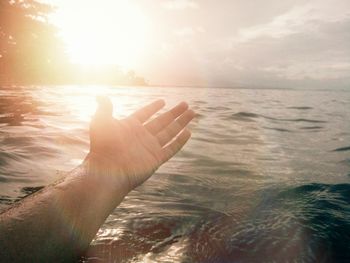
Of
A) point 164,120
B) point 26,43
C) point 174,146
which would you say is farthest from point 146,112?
point 26,43

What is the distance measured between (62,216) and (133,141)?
0.96m

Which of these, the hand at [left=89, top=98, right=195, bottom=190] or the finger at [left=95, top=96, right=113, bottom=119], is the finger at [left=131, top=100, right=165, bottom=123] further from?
the finger at [left=95, top=96, right=113, bottom=119]

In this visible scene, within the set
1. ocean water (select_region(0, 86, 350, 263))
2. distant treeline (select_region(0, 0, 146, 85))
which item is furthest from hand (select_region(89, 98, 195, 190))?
distant treeline (select_region(0, 0, 146, 85))

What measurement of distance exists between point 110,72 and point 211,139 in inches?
5880

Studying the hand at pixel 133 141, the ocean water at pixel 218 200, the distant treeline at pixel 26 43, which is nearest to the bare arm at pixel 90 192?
the hand at pixel 133 141

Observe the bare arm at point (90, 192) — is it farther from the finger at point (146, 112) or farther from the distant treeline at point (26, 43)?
the distant treeline at point (26, 43)

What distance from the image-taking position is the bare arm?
1.75 m

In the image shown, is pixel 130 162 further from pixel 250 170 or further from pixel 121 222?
pixel 250 170

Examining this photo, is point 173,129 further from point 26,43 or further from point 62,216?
point 26,43

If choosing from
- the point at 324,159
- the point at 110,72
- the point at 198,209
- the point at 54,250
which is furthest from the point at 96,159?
the point at 110,72

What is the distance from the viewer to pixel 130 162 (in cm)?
261

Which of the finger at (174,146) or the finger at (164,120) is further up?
the finger at (164,120)

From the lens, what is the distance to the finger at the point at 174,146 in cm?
301

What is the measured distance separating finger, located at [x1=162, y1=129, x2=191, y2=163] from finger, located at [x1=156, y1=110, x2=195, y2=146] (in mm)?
66
